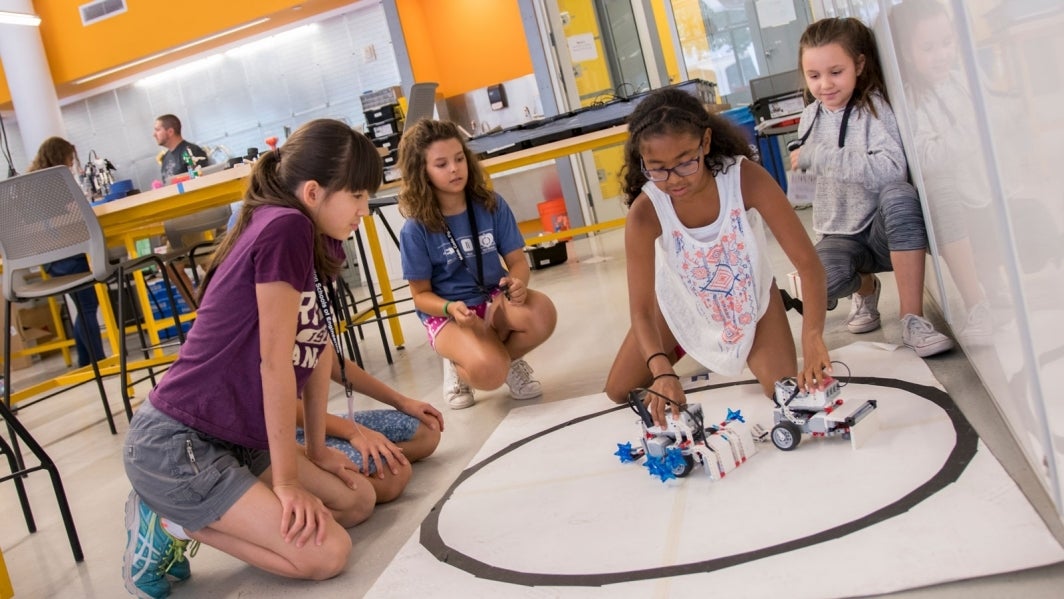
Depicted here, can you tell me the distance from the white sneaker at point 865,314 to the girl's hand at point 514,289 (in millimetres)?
971

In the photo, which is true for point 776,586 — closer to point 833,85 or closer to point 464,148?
point 833,85

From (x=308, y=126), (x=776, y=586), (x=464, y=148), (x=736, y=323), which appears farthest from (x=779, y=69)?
(x=776, y=586)

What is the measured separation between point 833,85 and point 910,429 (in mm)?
1094

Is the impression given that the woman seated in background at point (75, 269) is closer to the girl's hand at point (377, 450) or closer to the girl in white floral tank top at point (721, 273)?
the girl's hand at point (377, 450)

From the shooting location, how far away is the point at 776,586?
1295 mm

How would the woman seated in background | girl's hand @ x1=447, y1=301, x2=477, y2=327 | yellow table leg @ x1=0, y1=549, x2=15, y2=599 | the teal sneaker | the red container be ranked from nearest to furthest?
the teal sneaker < yellow table leg @ x1=0, y1=549, x2=15, y2=599 < girl's hand @ x1=447, y1=301, x2=477, y2=327 < the woman seated in background < the red container

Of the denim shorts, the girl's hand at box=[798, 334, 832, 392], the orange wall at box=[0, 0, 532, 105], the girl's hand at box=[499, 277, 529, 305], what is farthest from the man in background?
the girl's hand at box=[798, 334, 832, 392]

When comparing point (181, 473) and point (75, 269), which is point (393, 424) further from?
point (75, 269)

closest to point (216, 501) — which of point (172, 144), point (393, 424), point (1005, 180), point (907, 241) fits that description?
point (393, 424)

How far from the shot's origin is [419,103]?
13.8ft

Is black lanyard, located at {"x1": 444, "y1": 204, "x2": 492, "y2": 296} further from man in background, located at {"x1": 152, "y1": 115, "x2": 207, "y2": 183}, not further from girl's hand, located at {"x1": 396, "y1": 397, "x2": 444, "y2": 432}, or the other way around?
man in background, located at {"x1": 152, "y1": 115, "x2": 207, "y2": 183}

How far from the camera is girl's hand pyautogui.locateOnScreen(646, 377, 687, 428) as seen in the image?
186cm

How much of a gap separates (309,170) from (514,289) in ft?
3.38

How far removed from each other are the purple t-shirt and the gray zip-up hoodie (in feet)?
4.89
